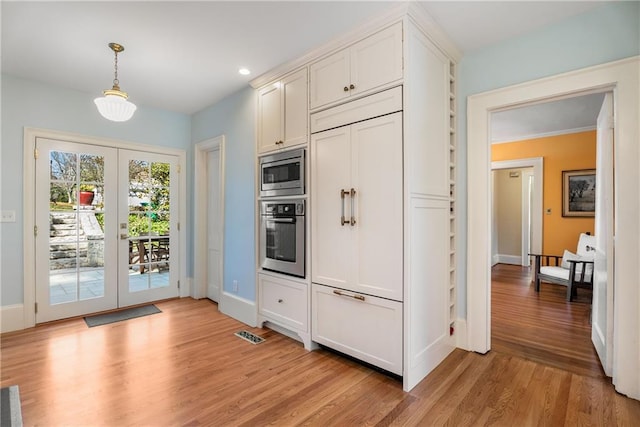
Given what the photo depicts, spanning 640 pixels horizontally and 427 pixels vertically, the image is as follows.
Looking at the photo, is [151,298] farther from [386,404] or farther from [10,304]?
[386,404]

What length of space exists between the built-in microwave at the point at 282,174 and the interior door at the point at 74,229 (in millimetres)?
2078

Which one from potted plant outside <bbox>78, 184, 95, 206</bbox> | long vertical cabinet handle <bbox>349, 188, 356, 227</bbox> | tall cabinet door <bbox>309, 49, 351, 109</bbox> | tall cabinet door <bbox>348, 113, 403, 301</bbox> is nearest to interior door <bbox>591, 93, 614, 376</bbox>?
tall cabinet door <bbox>348, 113, 403, 301</bbox>

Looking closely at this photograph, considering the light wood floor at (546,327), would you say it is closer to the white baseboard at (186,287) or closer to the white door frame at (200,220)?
the white door frame at (200,220)

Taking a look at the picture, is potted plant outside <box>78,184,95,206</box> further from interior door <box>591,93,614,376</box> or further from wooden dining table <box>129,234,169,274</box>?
interior door <box>591,93,614,376</box>

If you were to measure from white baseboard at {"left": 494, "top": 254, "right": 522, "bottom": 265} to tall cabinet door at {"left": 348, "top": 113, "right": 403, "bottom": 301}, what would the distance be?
6.11 m

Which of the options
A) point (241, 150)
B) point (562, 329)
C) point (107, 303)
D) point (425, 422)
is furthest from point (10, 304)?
point (562, 329)

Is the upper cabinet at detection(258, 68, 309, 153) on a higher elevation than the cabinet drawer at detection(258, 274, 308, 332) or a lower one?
higher

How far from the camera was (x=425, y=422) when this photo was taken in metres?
1.73

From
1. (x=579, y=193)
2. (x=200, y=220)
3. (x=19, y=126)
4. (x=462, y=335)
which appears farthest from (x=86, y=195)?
(x=579, y=193)

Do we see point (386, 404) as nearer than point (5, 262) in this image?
Yes

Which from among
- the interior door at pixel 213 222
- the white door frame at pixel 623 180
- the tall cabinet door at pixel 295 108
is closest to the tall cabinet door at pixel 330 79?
the tall cabinet door at pixel 295 108

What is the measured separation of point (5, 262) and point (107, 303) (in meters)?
1.05

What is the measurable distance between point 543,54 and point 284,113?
2.12 m

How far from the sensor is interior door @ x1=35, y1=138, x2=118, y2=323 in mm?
3279
